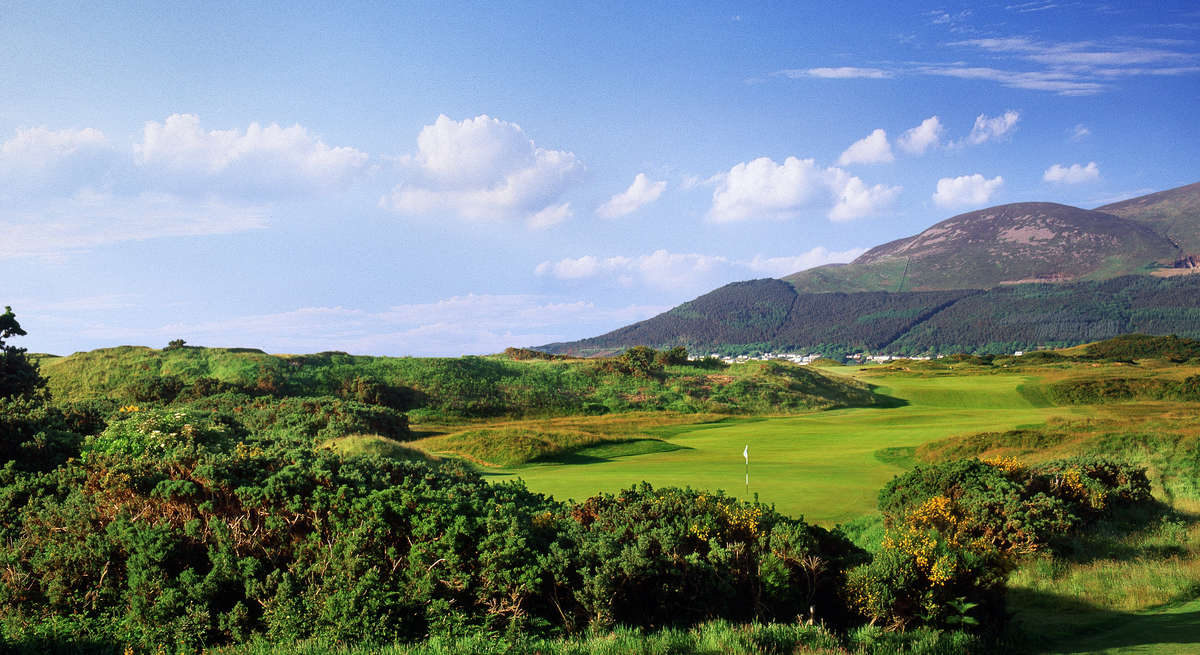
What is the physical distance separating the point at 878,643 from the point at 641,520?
2474 mm

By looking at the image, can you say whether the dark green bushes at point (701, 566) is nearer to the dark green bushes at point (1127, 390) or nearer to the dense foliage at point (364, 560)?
the dense foliage at point (364, 560)

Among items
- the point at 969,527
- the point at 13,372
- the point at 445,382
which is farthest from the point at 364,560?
the point at 445,382

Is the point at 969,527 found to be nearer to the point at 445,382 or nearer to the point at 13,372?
the point at 13,372

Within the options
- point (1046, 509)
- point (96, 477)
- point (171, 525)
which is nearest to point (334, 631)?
point (171, 525)

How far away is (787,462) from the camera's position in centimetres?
2208

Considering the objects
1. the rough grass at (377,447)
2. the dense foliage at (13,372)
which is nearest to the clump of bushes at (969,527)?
the rough grass at (377,447)

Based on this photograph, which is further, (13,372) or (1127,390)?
(1127,390)

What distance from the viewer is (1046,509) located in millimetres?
11062

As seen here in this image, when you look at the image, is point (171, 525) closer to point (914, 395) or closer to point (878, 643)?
point (878, 643)

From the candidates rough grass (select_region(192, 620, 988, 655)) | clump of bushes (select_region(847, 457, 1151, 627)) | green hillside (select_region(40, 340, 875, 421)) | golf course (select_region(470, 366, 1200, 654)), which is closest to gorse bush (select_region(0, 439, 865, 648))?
rough grass (select_region(192, 620, 988, 655))

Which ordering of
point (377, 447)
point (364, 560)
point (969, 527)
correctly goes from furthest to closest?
1. point (377, 447)
2. point (969, 527)
3. point (364, 560)

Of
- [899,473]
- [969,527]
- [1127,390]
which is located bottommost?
[899,473]

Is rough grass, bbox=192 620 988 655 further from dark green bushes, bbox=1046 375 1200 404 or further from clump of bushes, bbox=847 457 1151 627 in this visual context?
dark green bushes, bbox=1046 375 1200 404

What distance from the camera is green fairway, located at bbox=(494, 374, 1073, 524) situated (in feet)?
50.7
